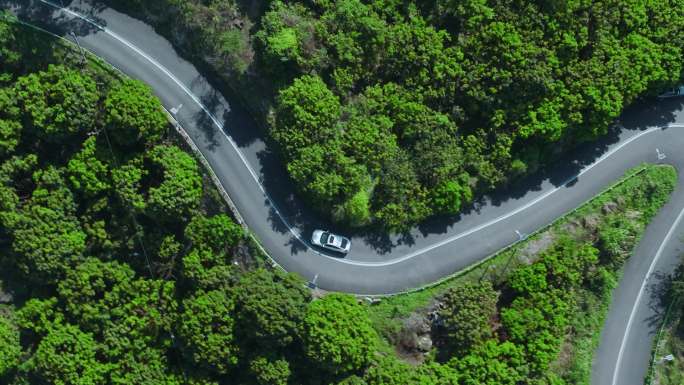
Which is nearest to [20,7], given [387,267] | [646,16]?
[387,267]

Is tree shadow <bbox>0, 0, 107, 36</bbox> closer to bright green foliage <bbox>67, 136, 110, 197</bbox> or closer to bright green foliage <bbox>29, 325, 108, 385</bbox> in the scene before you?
bright green foliage <bbox>67, 136, 110, 197</bbox>

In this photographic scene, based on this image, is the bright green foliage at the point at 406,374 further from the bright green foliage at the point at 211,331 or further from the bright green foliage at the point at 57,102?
the bright green foliage at the point at 57,102

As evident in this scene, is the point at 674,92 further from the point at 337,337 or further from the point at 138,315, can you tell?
the point at 138,315

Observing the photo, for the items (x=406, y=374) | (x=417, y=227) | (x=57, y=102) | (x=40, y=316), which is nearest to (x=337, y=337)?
(x=406, y=374)

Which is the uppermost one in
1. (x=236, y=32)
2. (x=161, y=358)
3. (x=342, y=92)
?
(x=236, y=32)

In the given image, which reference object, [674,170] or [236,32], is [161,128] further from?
[674,170]

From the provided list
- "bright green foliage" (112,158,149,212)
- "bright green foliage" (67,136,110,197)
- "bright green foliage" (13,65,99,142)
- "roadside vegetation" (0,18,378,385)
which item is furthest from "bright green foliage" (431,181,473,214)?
"bright green foliage" (13,65,99,142)
